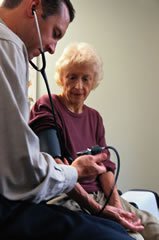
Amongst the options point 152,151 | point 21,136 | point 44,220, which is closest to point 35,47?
point 21,136

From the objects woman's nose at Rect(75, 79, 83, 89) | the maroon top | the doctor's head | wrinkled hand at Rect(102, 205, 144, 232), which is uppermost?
the doctor's head

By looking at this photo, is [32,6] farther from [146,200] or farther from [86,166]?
[146,200]

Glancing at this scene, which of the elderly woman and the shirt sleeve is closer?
the shirt sleeve

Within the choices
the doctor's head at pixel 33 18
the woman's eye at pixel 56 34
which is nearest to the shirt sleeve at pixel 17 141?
the doctor's head at pixel 33 18

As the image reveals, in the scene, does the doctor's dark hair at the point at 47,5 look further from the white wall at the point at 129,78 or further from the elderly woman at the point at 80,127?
the white wall at the point at 129,78

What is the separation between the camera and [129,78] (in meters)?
2.77

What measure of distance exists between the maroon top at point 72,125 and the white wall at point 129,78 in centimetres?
107

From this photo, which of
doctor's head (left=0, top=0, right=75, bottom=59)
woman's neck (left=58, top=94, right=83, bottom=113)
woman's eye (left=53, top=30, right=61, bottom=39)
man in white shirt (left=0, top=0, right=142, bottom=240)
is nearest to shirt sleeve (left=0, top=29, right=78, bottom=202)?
man in white shirt (left=0, top=0, right=142, bottom=240)

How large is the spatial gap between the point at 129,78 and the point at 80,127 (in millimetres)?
1299

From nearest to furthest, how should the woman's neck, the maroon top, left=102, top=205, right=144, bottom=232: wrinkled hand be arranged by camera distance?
1. left=102, top=205, right=144, bottom=232: wrinkled hand
2. the maroon top
3. the woman's neck

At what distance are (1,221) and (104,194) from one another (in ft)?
2.48

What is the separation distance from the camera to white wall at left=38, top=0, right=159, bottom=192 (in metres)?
2.72

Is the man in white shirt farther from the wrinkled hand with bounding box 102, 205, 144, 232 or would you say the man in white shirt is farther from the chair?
the chair

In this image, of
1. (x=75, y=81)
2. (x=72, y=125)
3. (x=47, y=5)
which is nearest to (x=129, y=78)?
(x=75, y=81)
